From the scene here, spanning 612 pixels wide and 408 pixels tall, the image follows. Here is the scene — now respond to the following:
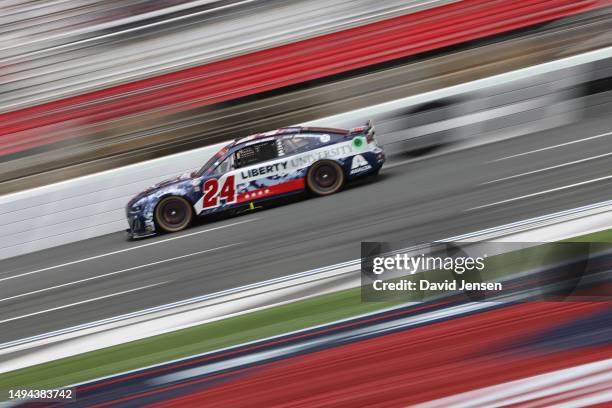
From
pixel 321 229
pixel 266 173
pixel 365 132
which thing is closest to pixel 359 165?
pixel 365 132

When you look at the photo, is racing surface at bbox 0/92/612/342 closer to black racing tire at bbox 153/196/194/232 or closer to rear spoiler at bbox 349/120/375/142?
black racing tire at bbox 153/196/194/232

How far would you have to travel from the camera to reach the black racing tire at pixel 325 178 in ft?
34.1

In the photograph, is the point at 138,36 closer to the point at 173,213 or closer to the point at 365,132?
the point at 173,213

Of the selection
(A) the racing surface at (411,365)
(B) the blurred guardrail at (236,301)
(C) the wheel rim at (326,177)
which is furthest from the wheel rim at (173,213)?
(A) the racing surface at (411,365)

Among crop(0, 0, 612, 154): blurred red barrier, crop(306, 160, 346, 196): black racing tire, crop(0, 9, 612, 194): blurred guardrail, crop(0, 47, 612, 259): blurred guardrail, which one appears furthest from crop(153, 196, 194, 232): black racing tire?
crop(0, 0, 612, 154): blurred red barrier

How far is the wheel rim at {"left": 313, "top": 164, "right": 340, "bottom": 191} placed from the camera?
10438 millimetres

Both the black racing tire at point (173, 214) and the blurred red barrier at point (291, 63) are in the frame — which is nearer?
the black racing tire at point (173, 214)

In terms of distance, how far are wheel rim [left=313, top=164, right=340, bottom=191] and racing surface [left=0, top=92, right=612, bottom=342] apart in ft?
0.73

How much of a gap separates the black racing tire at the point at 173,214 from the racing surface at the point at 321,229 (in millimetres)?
183

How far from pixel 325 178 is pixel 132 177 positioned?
11.3ft

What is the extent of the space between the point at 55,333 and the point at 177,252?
244cm

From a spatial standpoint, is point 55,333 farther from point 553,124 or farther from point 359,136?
point 553,124

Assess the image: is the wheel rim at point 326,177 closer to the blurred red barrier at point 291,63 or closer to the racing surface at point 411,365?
the blurred red barrier at point 291,63

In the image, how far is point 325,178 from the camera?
1048 centimetres
